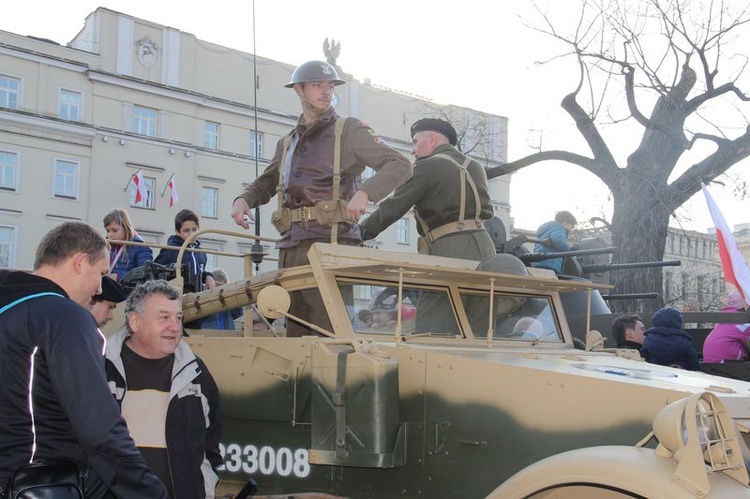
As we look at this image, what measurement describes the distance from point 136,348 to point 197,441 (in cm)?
51

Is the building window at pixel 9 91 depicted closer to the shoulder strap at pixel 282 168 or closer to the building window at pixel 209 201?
the building window at pixel 209 201

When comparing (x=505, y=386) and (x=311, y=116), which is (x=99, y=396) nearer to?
(x=505, y=386)

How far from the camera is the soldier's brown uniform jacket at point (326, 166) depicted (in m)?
4.95

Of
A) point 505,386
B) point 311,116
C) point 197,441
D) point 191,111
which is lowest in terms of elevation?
point 197,441

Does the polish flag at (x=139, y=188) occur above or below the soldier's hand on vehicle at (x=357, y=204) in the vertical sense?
above

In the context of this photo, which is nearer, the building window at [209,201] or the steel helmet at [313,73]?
the steel helmet at [313,73]

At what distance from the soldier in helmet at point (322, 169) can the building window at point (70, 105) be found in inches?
992

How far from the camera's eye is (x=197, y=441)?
379cm

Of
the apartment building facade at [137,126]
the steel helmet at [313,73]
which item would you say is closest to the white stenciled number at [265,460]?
the steel helmet at [313,73]

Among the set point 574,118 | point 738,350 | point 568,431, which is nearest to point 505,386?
point 568,431

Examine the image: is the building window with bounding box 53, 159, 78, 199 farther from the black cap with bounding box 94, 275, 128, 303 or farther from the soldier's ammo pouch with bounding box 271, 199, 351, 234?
the black cap with bounding box 94, 275, 128, 303

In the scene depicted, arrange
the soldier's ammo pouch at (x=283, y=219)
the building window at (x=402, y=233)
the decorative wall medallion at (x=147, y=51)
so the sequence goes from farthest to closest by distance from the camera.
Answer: the building window at (x=402, y=233), the decorative wall medallion at (x=147, y=51), the soldier's ammo pouch at (x=283, y=219)

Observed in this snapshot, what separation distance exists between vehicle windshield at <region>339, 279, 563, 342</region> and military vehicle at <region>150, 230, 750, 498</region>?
10mm

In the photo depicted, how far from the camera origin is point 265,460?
4238mm
